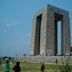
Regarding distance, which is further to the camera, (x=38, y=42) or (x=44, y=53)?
(x=38, y=42)

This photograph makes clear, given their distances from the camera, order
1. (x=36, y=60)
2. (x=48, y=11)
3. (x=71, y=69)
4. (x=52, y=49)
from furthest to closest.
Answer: (x=48, y=11)
(x=52, y=49)
(x=36, y=60)
(x=71, y=69)

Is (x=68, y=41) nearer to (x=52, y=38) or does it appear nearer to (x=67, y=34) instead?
(x=67, y=34)

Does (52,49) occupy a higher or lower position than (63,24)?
lower

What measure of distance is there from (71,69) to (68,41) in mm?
48926

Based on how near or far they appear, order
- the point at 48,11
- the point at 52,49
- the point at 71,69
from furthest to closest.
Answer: the point at 48,11 → the point at 52,49 → the point at 71,69

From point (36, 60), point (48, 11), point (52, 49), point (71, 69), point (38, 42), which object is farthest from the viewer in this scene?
point (38, 42)

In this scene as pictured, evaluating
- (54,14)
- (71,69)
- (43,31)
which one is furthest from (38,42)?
(71,69)

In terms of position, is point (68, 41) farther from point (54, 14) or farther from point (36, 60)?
point (36, 60)

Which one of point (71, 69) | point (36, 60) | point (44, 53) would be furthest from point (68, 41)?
point (71, 69)

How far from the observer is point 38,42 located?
5869cm

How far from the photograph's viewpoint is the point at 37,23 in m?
60.1

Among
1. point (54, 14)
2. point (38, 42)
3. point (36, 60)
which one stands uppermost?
point (54, 14)

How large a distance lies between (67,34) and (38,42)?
9642 mm

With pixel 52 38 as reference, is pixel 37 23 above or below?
above
